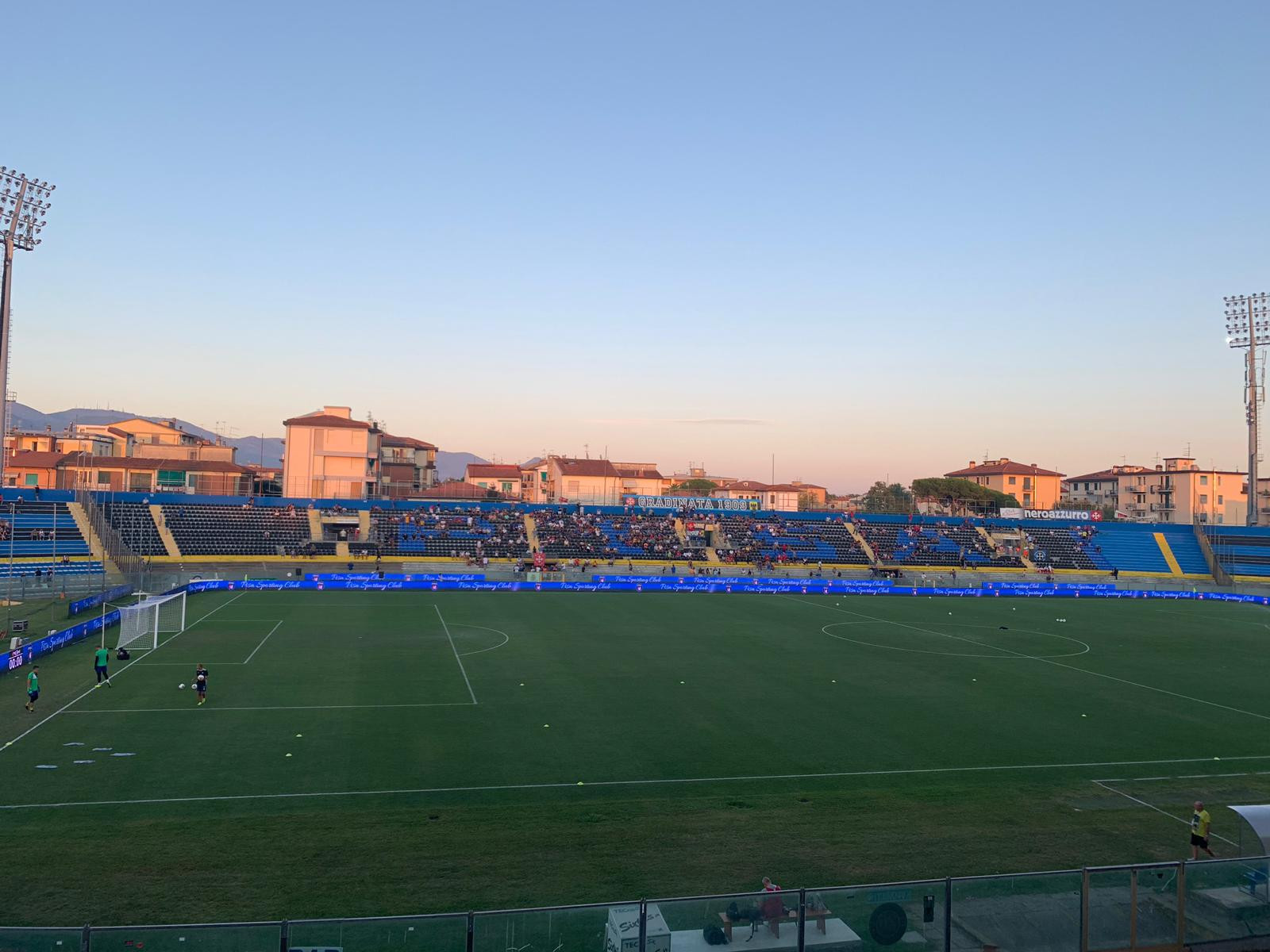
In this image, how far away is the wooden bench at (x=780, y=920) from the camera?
9.70 metres

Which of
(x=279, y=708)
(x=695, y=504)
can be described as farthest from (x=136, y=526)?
(x=695, y=504)

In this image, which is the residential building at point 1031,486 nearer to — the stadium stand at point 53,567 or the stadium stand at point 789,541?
the stadium stand at point 789,541

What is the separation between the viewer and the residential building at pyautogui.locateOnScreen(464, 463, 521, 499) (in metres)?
154

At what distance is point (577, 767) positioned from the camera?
1983 centimetres

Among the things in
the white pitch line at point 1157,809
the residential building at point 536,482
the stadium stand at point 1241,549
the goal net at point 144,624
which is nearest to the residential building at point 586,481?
the residential building at point 536,482

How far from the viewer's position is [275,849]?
47.7 feet

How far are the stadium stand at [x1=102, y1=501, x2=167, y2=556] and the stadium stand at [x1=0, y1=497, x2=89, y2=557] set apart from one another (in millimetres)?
2519

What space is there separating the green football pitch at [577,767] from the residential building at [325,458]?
50.9m

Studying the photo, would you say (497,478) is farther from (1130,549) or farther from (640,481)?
(1130,549)

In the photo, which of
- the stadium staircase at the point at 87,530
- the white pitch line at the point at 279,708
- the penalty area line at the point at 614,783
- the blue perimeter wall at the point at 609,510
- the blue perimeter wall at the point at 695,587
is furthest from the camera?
the blue perimeter wall at the point at 609,510

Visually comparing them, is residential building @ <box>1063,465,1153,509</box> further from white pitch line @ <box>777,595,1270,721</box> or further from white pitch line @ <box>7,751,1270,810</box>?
white pitch line @ <box>7,751,1270,810</box>

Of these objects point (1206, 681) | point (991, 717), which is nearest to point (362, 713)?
point (991, 717)

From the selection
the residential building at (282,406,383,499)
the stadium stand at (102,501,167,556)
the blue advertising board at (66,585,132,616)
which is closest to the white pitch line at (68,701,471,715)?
the blue advertising board at (66,585,132,616)

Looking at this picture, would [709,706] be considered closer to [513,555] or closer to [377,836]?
[377,836]
